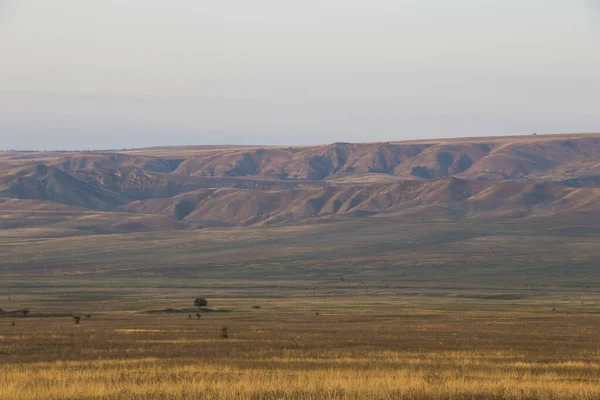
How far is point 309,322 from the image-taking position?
57406 mm

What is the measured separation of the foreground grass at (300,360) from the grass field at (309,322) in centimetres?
8

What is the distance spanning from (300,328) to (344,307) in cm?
3062

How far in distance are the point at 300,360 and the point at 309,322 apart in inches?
953

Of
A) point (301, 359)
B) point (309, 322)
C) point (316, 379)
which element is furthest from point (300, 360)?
point (309, 322)

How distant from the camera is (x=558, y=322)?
5941 cm

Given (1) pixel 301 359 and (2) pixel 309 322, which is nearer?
(1) pixel 301 359

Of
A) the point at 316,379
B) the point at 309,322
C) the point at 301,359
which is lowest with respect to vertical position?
the point at 309,322

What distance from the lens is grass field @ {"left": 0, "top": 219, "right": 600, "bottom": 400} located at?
2581 centimetres

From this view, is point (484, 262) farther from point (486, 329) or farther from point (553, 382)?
point (553, 382)

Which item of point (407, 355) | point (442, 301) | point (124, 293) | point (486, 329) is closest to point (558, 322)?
point (486, 329)

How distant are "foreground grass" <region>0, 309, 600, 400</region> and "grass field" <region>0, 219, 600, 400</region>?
0.27ft

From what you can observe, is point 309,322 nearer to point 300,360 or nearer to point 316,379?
point 300,360

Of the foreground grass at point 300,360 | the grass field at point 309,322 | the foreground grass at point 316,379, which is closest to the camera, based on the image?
the foreground grass at point 316,379

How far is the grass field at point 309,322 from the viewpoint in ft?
84.7
